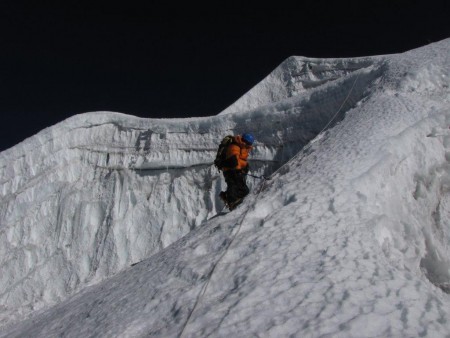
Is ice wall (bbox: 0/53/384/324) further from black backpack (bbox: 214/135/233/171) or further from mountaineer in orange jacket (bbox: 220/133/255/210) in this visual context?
black backpack (bbox: 214/135/233/171)

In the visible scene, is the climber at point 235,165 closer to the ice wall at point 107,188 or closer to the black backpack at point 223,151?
the black backpack at point 223,151

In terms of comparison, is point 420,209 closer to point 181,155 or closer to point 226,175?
point 226,175

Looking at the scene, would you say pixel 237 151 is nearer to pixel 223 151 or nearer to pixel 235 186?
pixel 223 151

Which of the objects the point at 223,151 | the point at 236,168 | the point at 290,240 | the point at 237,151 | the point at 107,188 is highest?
the point at 107,188

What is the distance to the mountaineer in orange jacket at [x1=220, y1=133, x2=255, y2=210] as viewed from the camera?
23.0 feet

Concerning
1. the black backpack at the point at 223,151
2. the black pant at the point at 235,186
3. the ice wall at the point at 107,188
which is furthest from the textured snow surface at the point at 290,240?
the black backpack at the point at 223,151

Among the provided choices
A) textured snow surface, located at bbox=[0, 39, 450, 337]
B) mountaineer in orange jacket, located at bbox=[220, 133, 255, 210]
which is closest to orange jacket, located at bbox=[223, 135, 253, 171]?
mountaineer in orange jacket, located at bbox=[220, 133, 255, 210]

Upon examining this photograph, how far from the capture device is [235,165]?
701 cm

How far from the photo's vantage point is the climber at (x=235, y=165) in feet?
23.0

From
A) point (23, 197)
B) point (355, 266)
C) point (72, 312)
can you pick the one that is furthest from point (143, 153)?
point (355, 266)

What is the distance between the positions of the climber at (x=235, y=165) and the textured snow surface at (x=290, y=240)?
0.56 meters

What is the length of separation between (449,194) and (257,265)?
372 cm

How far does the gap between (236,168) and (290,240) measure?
2641 millimetres

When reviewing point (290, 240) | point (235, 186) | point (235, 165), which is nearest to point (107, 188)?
point (235, 186)
